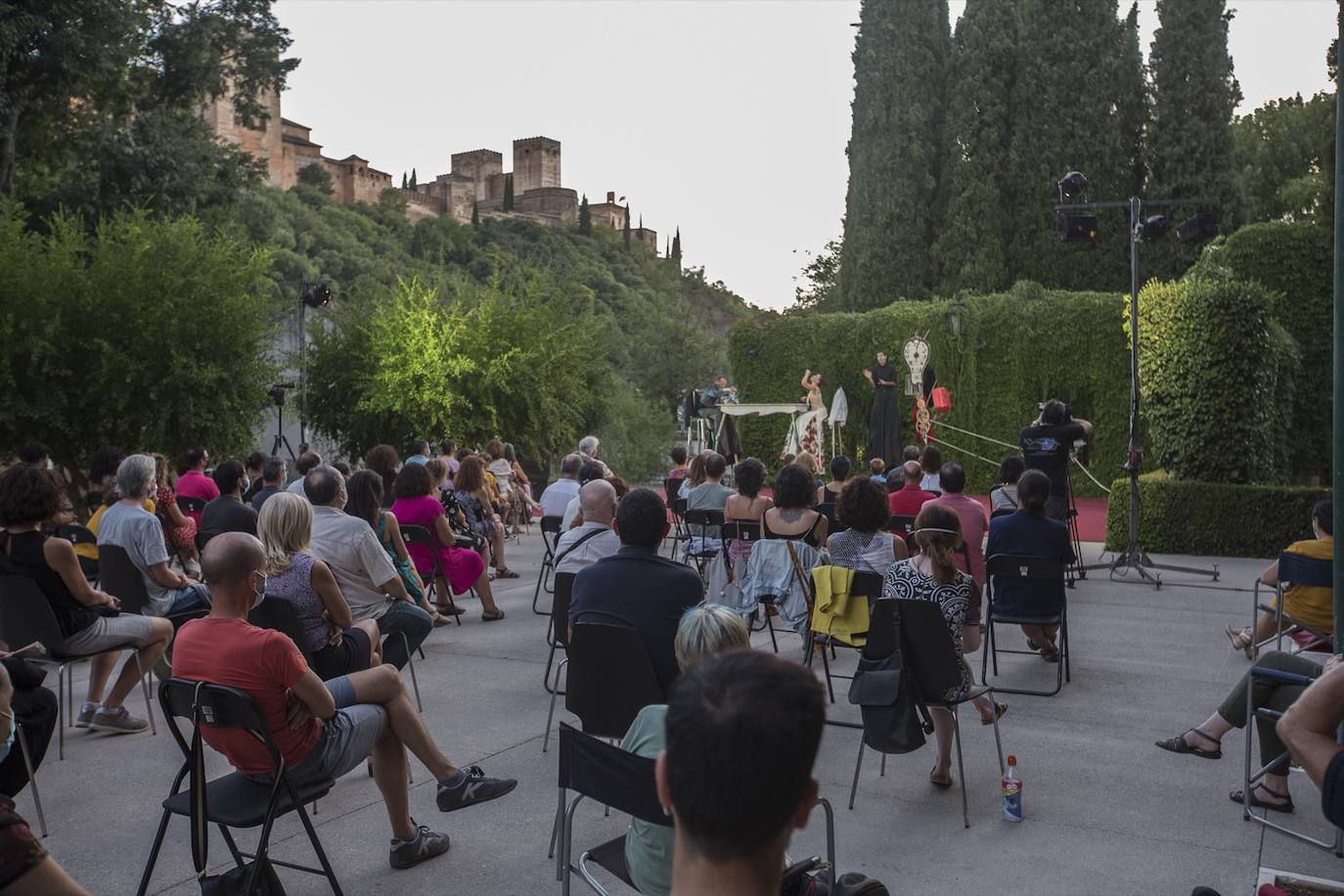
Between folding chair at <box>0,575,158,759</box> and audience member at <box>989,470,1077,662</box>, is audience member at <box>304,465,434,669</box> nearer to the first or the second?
folding chair at <box>0,575,158,759</box>

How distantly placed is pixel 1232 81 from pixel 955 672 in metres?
27.8

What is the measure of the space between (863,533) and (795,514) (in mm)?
616

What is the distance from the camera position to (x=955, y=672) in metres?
4.11

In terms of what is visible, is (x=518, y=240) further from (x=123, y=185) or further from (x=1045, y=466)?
(x=1045, y=466)

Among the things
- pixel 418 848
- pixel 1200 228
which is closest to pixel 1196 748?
pixel 418 848

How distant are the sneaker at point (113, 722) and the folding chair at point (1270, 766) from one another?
4861 millimetres

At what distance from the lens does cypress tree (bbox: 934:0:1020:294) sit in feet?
90.1

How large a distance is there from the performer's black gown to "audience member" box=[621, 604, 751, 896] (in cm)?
1352

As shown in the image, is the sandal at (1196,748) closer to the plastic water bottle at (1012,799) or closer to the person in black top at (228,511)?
the plastic water bottle at (1012,799)

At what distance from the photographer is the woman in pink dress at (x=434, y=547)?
7125 millimetres

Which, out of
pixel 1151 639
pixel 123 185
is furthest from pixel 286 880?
pixel 123 185

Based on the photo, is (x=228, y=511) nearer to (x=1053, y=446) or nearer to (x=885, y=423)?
(x=1053, y=446)

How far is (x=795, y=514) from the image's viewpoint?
610 cm

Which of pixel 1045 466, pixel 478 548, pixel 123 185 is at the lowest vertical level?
pixel 478 548
